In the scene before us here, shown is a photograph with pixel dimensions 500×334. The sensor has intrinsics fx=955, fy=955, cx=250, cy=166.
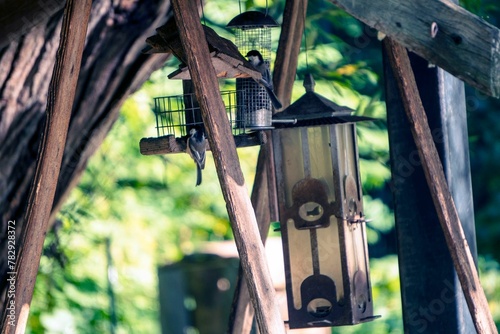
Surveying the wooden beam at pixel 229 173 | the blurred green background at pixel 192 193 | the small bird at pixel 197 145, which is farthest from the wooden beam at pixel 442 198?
the blurred green background at pixel 192 193

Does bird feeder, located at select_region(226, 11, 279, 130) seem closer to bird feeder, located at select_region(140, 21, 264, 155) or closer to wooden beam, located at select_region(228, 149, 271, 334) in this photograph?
bird feeder, located at select_region(140, 21, 264, 155)

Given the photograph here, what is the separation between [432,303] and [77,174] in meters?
1.59

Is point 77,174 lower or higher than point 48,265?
higher

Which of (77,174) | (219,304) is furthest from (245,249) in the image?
(219,304)

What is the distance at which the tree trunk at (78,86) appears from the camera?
11.7 ft

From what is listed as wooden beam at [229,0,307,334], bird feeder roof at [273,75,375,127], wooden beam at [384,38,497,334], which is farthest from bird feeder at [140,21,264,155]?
wooden beam at [384,38,497,334]

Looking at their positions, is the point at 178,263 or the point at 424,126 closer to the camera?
the point at 424,126

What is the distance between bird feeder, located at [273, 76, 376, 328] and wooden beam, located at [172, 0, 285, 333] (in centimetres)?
71

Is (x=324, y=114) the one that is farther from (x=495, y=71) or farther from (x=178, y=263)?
(x=178, y=263)

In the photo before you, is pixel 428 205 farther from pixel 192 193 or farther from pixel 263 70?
pixel 192 193

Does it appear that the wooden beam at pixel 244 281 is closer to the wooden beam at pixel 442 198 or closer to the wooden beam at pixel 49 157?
the wooden beam at pixel 442 198

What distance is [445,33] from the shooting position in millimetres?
2270

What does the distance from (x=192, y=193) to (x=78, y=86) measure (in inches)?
154

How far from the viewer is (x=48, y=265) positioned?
20.2 ft
